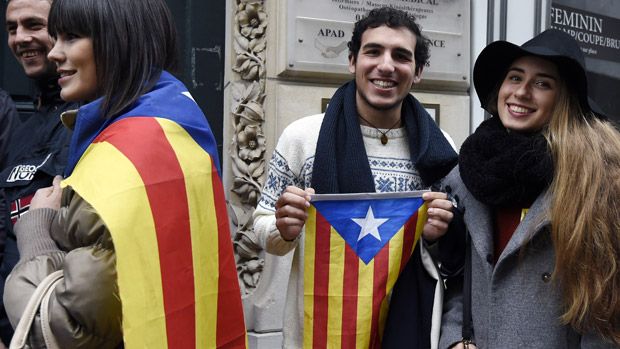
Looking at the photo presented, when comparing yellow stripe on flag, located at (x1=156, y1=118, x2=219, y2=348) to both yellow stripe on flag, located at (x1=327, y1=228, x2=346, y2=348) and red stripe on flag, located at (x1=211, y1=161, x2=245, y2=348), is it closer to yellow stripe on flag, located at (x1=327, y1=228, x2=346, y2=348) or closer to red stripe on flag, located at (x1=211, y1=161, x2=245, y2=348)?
red stripe on flag, located at (x1=211, y1=161, x2=245, y2=348)

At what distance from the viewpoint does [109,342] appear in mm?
1814

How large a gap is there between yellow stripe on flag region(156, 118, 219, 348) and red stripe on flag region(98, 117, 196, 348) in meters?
0.02

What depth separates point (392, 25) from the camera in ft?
9.25

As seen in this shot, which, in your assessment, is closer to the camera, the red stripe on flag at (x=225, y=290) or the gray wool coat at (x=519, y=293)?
the red stripe on flag at (x=225, y=290)

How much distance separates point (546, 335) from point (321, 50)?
3000mm

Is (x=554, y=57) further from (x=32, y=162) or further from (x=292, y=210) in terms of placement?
(x=32, y=162)

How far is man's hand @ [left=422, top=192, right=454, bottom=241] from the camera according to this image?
2.51m

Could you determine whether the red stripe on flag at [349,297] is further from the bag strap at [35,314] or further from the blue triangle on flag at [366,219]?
the bag strap at [35,314]

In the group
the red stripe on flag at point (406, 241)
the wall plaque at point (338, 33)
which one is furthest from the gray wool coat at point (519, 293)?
the wall plaque at point (338, 33)

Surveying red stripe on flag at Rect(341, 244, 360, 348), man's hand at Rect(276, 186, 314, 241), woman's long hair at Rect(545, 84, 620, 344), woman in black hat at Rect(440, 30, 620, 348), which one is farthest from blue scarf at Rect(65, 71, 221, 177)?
woman's long hair at Rect(545, 84, 620, 344)

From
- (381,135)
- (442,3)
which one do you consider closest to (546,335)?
(381,135)

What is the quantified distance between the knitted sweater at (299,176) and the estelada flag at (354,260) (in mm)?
78

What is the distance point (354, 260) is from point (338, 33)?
2.63m

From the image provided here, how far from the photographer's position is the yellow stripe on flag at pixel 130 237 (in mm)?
1743
